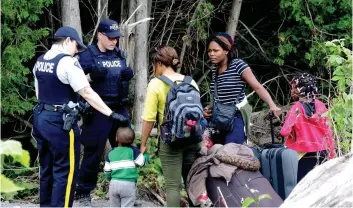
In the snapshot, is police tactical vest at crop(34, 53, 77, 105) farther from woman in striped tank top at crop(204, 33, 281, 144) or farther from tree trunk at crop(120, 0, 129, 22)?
tree trunk at crop(120, 0, 129, 22)

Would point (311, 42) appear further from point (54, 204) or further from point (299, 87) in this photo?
point (54, 204)

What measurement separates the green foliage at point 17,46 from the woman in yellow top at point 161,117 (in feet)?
9.19

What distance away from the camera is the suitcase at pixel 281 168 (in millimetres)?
5617

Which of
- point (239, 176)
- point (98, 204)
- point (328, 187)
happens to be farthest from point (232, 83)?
point (328, 187)

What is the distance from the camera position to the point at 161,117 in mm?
5598

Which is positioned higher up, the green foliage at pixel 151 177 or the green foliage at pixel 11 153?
the green foliage at pixel 11 153

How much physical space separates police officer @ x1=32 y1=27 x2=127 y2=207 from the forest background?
63.2 inches

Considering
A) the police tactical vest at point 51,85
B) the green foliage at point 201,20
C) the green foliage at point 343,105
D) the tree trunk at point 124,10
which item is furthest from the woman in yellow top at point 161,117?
the green foliage at point 201,20

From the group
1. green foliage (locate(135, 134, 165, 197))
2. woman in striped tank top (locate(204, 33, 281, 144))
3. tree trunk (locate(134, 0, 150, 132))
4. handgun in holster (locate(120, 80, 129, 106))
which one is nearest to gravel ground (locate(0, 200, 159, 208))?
green foliage (locate(135, 134, 165, 197))

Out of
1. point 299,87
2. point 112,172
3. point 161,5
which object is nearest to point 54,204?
point 112,172

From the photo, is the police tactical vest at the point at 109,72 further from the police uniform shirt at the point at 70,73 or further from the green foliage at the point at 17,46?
the green foliage at the point at 17,46

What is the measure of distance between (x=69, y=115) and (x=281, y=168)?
1.87 m

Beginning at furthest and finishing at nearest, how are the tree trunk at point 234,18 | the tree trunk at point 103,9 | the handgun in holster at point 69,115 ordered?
1. the tree trunk at point 234,18
2. the tree trunk at point 103,9
3. the handgun in holster at point 69,115

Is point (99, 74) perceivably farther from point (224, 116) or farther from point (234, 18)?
point (234, 18)
